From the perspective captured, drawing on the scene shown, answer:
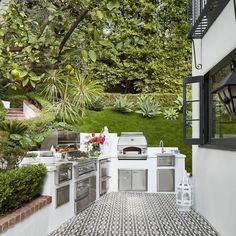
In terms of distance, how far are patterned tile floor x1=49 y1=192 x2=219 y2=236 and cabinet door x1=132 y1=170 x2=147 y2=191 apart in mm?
1315

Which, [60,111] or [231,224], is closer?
[231,224]

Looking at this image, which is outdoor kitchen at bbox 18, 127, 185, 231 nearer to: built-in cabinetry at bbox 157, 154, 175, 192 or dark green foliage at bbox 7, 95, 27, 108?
built-in cabinetry at bbox 157, 154, 175, 192

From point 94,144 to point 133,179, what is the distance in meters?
1.44

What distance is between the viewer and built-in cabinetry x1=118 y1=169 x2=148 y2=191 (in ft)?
31.4

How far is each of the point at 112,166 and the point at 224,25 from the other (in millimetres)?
5397

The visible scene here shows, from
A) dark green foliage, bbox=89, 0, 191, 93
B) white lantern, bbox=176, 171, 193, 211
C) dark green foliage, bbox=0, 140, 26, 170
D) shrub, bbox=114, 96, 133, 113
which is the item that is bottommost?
white lantern, bbox=176, 171, 193, 211

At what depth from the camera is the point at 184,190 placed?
713 centimetres

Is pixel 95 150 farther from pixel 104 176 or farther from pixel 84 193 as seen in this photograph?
pixel 84 193

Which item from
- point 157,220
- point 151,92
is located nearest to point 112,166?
point 157,220

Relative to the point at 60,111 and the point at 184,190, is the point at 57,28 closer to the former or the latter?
the point at 184,190

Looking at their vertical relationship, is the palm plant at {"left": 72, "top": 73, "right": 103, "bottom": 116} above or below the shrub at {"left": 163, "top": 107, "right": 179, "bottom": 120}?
above

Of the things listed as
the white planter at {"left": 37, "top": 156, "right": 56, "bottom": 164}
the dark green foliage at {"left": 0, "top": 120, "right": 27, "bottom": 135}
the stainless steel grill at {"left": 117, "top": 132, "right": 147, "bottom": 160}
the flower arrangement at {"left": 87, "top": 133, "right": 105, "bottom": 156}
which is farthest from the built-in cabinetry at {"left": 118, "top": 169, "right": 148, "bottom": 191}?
the white planter at {"left": 37, "top": 156, "right": 56, "bottom": 164}

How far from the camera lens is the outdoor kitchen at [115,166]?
23.0 feet

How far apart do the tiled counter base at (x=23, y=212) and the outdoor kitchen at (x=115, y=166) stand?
1369mm
